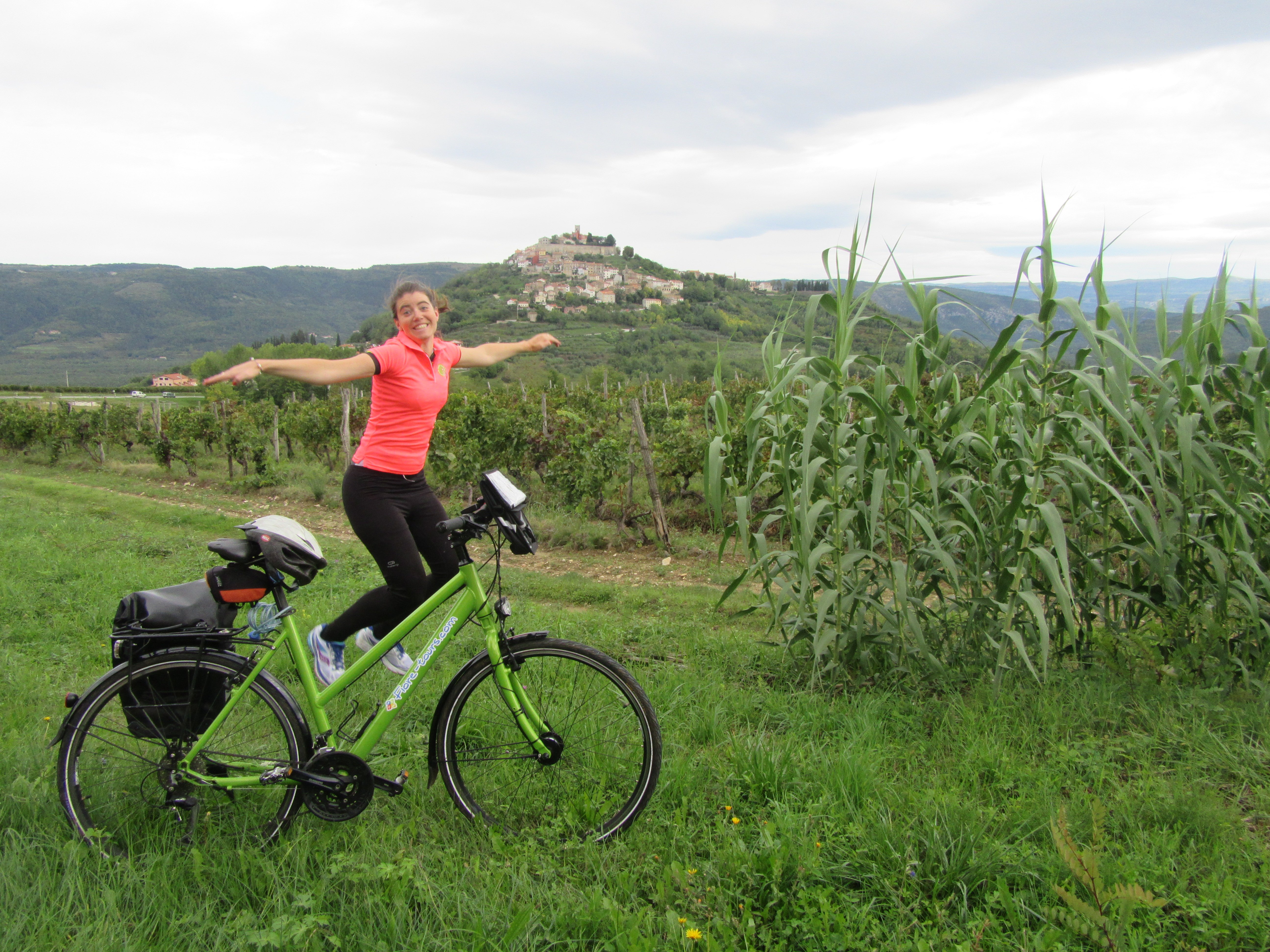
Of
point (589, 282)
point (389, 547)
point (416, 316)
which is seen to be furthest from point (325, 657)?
point (589, 282)

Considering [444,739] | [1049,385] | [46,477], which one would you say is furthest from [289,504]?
[1049,385]

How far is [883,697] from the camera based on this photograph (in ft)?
9.89

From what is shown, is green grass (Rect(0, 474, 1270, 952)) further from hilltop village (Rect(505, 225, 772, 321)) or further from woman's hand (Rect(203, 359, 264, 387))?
hilltop village (Rect(505, 225, 772, 321))

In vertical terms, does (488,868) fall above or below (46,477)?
above

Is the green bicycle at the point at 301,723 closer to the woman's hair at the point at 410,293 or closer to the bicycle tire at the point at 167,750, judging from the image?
the bicycle tire at the point at 167,750

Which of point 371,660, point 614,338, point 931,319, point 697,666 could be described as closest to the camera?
point 371,660

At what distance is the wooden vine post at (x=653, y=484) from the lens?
26.4ft

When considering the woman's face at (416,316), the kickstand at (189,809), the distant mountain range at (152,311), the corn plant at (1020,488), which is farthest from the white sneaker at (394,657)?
the distant mountain range at (152,311)

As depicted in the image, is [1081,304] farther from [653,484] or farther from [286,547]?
[653,484]

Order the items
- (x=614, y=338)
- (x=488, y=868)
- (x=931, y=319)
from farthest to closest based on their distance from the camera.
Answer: (x=614, y=338), (x=931, y=319), (x=488, y=868)

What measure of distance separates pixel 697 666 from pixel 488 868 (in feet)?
5.80

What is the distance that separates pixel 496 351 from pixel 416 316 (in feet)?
1.52

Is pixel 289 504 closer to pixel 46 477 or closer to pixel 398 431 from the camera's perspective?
pixel 46 477

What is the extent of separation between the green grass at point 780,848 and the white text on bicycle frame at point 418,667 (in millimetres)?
364
